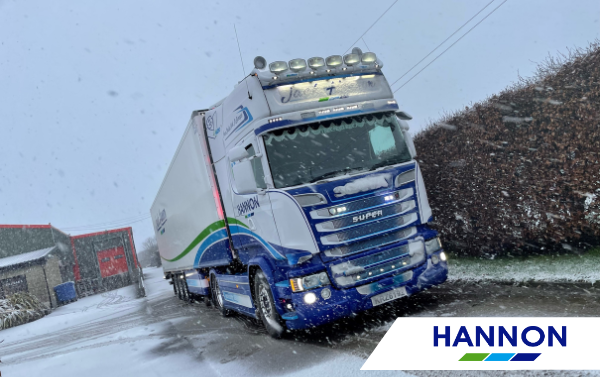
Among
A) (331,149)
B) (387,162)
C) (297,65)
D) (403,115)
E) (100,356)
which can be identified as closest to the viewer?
(331,149)

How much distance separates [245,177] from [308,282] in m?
1.65

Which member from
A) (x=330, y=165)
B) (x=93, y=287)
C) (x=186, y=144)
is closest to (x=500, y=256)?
(x=330, y=165)

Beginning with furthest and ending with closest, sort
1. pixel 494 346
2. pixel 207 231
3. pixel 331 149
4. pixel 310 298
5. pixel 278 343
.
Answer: pixel 207 231 < pixel 278 343 < pixel 331 149 < pixel 310 298 < pixel 494 346

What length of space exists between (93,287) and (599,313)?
37548 millimetres

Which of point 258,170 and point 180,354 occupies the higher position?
point 258,170

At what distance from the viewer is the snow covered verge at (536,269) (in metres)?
6.58

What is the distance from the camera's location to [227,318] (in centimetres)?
998

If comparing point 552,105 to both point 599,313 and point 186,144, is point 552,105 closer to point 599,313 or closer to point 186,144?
point 599,313

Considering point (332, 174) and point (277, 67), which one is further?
point (277, 67)

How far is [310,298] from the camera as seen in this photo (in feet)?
19.7

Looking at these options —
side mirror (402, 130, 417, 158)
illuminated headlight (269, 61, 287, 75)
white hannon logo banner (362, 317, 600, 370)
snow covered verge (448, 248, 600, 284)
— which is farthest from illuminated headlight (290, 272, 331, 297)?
snow covered verge (448, 248, 600, 284)

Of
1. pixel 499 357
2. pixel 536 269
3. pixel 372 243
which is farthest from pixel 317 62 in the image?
pixel 536 269

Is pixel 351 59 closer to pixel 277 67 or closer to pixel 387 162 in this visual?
pixel 277 67

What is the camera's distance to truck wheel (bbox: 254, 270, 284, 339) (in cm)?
666
